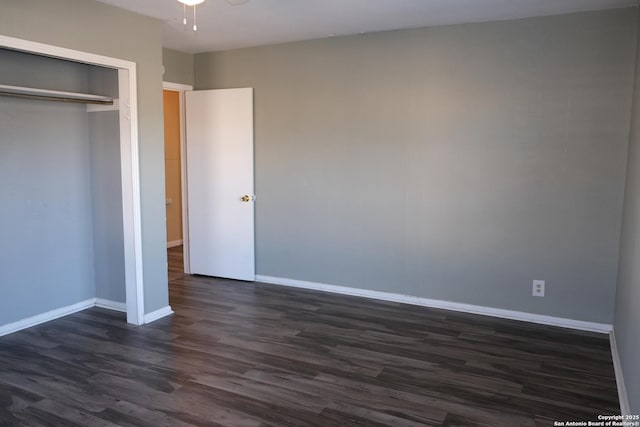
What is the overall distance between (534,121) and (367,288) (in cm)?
208

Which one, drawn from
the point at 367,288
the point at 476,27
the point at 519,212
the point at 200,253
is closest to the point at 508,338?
the point at 519,212

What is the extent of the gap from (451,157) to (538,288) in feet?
4.20

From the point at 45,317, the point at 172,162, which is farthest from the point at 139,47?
the point at 172,162

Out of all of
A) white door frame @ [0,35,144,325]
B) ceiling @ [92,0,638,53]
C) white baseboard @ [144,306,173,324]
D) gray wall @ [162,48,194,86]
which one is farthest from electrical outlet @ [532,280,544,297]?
gray wall @ [162,48,194,86]

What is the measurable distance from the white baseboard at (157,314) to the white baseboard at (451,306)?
1255 millimetres

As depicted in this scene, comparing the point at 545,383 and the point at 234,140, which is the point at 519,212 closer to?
the point at 545,383

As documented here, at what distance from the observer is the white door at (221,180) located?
5137 mm

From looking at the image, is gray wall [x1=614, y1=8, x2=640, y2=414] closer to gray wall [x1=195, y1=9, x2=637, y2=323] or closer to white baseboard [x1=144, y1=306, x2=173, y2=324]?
gray wall [x1=195, y1=9, x2=637, y2=323]

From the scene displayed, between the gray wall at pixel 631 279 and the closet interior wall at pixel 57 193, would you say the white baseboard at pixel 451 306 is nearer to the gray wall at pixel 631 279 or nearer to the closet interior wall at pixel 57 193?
the gray wall at pixel 631 279

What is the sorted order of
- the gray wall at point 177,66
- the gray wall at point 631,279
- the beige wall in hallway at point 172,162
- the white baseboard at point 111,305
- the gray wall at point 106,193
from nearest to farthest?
the gray wall at point 631,279
the gray wall at point 106,193
the white baseboard at point 111,305
the gray wall at point 177,66
the beige wall in hallway at point 172,162

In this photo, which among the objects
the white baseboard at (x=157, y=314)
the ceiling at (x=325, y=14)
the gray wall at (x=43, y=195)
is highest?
the ceiling at (x=325, y=14)

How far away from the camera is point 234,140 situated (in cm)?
516

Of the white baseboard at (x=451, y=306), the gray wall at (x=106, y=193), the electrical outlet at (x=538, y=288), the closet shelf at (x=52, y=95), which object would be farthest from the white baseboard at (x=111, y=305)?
the electrical outlet at (x=538, y=288)

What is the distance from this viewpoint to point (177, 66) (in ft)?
17.1
